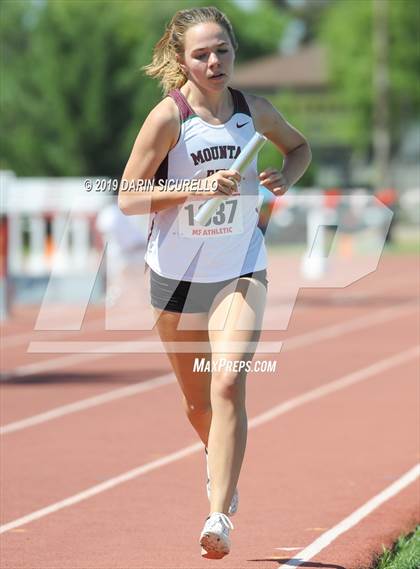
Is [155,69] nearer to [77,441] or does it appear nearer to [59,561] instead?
[59,561]

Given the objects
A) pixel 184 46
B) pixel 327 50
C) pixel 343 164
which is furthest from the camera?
pixel 343 164

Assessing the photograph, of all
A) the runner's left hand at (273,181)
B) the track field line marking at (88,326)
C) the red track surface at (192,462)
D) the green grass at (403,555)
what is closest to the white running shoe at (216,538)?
the red track surface at (192,462)

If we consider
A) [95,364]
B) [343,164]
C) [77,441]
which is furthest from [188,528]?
[343,164]

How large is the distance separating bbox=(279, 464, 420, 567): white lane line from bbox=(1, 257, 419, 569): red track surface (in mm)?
38

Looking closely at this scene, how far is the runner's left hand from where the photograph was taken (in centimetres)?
637

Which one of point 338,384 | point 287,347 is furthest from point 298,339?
point 338,384

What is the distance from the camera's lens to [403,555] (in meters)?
6.76

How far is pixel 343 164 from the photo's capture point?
91250 mm

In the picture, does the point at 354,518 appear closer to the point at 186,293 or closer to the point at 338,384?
the point at 186,293

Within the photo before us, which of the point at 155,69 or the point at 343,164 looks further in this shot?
the point at 343,164

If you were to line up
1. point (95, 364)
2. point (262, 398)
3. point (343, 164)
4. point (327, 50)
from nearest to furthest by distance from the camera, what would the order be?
point (262, 398), point (95, 364), point (327, 50), point (343, 164)

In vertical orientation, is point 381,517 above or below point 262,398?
above

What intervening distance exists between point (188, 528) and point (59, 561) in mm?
924

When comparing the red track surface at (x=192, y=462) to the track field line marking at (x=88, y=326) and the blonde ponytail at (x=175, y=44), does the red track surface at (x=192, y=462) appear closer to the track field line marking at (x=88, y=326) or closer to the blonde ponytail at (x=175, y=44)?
the track field line marking at (x=88, y=326)
